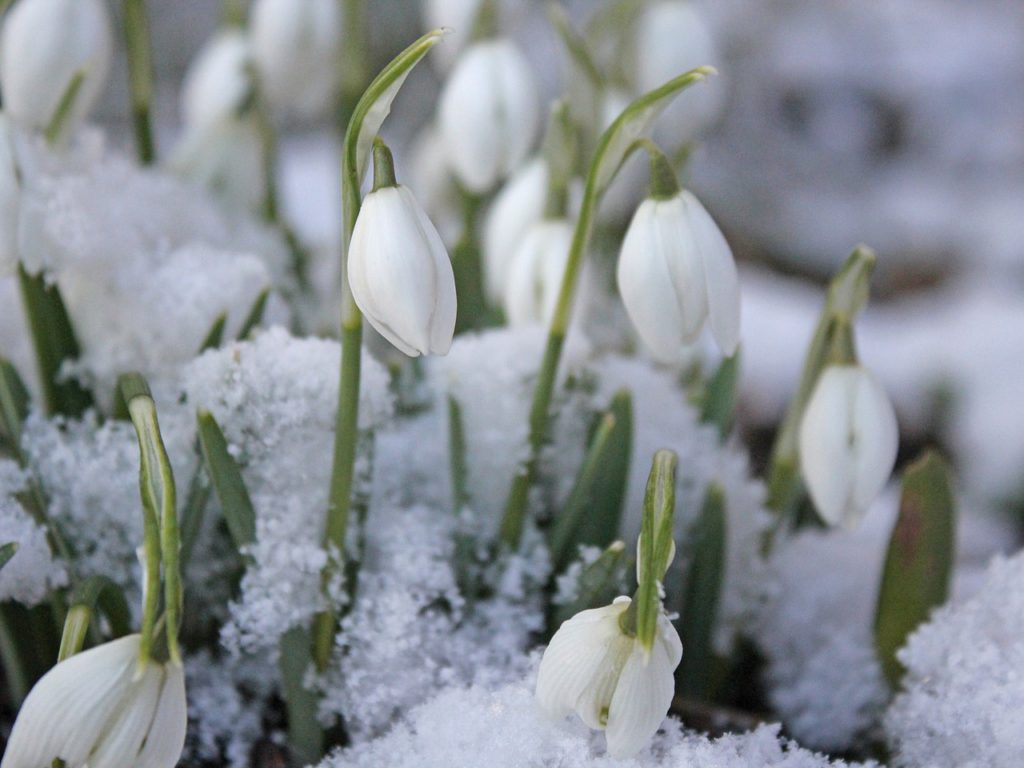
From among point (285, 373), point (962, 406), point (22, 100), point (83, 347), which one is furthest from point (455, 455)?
point (962, 406)

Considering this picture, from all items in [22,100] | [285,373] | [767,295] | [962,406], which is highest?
[22,100]

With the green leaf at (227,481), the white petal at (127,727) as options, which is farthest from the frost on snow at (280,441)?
the white petal at (127,727)

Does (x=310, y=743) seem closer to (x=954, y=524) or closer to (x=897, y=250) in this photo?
(x=954, y=524)

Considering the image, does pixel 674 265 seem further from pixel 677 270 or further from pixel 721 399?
pixel 721 399

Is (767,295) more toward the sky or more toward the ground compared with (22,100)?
more toward the ground

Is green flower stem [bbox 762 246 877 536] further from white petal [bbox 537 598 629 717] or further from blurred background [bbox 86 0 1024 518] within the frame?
blurred background [bbox 86 0 1024 518]

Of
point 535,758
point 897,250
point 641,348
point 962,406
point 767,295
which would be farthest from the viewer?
point 897,250

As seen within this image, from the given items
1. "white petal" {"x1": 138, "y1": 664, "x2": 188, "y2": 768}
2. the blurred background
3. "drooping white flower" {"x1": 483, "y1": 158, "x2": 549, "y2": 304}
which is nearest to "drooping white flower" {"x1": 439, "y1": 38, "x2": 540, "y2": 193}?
"drooping white flower" {"x1": 483, "y1": 158, "x2": 549, "y2": 304}
